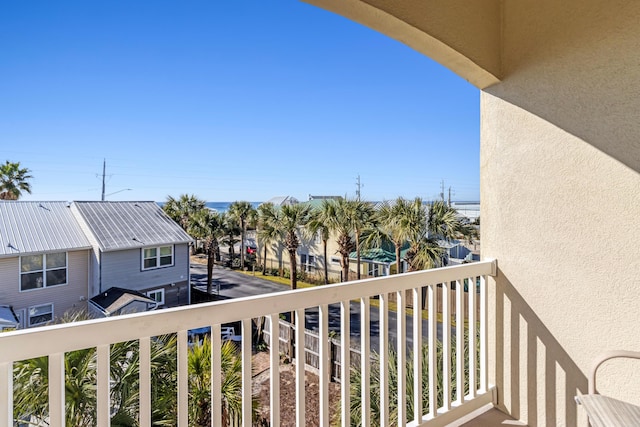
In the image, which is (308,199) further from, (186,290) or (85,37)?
(85,37)

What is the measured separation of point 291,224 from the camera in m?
3.25

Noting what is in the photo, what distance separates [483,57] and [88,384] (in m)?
2.44

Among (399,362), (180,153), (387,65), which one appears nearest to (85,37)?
(180,153)

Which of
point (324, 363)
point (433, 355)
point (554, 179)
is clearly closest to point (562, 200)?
point (554, 179)

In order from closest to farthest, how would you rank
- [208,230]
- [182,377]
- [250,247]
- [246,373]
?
[182,377] → [246,373] → [208,230] → [250,247]

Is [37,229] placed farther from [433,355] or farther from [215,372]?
[433,355]

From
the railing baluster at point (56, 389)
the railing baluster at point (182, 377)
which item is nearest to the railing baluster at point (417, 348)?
the railing baluster at point (182, 377)

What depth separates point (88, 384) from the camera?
1312 millimetres

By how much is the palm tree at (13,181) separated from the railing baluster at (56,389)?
4.69ft

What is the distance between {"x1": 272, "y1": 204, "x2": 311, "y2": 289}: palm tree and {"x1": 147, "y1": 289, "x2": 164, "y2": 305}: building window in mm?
1046

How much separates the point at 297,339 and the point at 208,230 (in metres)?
1.58

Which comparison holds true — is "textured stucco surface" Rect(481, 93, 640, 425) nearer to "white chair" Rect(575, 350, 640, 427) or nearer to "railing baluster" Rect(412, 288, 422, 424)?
"white chair" Rect(575, 350, 640, 427)

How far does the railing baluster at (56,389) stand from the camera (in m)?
0.93

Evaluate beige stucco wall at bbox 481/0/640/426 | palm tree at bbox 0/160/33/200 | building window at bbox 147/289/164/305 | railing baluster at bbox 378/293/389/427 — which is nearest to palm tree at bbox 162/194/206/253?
building window at bbox 147/289/164/305
